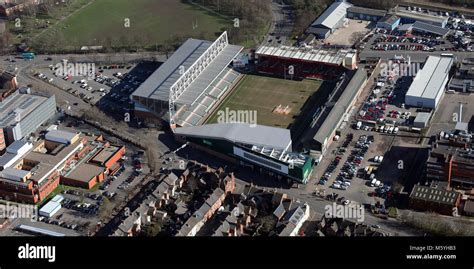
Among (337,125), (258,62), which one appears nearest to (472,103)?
(337,125)

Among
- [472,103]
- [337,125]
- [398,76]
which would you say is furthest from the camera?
[398,76]

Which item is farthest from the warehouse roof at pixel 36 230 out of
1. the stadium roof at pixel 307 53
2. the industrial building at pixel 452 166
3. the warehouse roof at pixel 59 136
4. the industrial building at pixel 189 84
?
the stadium roof at pixel 307 53

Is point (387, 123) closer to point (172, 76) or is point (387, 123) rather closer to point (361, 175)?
point (361, 175)

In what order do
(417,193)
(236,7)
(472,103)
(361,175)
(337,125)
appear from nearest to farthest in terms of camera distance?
1. (417,193)
2. (361,175)
3. (337,125)
4. (472,103)
5. (236,7)

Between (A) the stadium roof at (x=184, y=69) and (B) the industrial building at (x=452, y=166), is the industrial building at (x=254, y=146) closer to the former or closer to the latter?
(A) the stadium roof at (x=184, y=69)

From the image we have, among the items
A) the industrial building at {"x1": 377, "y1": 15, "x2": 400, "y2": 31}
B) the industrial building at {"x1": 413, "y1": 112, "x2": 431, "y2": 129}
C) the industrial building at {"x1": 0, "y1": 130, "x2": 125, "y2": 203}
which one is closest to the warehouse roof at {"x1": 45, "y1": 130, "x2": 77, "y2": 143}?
the industrial building at {"x1": 0, "y1": 130, "x2": 125, "y2": 203}

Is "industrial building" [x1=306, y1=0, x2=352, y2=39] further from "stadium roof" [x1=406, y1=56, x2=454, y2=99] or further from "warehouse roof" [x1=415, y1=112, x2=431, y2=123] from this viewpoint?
"warehouse roof" [x1=415, y1=112, x2=431, y2=123]

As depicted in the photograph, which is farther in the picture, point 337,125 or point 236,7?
point 236,7
